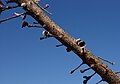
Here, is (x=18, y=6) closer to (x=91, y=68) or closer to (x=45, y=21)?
(x=45, y=21)

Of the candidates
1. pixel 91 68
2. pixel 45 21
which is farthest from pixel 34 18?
pixel 91 68

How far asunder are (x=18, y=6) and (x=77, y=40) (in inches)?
55.6

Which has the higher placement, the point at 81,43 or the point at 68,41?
the point at 68,41

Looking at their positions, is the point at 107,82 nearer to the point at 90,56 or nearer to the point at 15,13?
the point at 90,56

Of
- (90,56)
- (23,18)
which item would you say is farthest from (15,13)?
(90,56)

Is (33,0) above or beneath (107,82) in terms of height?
above

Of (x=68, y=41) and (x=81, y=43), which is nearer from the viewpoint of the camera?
(x=81, y=43)

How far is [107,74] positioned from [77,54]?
2.48ft

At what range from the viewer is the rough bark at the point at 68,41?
73.3 feet

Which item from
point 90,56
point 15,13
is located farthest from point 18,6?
point 90,56

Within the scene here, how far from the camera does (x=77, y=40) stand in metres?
22.4

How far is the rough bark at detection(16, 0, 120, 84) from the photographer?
22.3 metres

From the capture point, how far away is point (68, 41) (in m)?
22.5

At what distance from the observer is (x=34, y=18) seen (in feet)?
73.2
